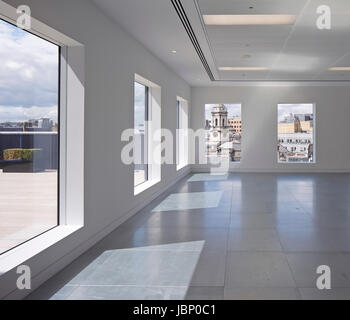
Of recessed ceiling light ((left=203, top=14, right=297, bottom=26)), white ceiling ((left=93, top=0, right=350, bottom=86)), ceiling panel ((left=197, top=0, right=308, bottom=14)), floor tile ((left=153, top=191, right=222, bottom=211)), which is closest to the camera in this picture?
ceiling panel ((left=197, top=0, right=308, bottom=14))

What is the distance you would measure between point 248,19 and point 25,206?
15.4 feet

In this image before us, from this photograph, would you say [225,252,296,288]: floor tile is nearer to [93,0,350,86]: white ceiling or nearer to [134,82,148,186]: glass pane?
[93,0,350,86]: white ceiling

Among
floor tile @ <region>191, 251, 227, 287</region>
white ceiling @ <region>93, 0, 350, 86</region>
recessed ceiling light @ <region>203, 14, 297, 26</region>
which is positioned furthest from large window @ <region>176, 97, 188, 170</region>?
floor tile @ <region>191, 251, 227, 287</region>

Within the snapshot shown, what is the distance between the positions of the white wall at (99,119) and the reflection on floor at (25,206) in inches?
13.7

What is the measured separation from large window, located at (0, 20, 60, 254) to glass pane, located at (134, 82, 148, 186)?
3.69 m

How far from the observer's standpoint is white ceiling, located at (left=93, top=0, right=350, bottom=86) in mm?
5926

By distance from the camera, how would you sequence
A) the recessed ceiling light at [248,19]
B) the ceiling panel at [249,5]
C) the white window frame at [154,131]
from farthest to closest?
1. the white window frame at [154,131]
2. the recessed ceiling light at [248,19]
3. the ceiling panel at [249,5]

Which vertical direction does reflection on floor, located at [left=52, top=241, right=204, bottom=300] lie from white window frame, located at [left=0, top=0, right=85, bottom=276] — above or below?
below

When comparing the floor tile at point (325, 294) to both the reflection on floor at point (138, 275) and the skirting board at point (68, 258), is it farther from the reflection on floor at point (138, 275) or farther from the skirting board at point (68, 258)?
the skirting board at point (68, 258)

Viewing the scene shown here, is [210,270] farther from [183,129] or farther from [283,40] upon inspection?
[183,129]

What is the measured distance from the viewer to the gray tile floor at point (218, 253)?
3.89m

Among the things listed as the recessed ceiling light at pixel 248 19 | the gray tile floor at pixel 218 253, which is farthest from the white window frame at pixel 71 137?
the recessed ceiling light at pixel 248 19
